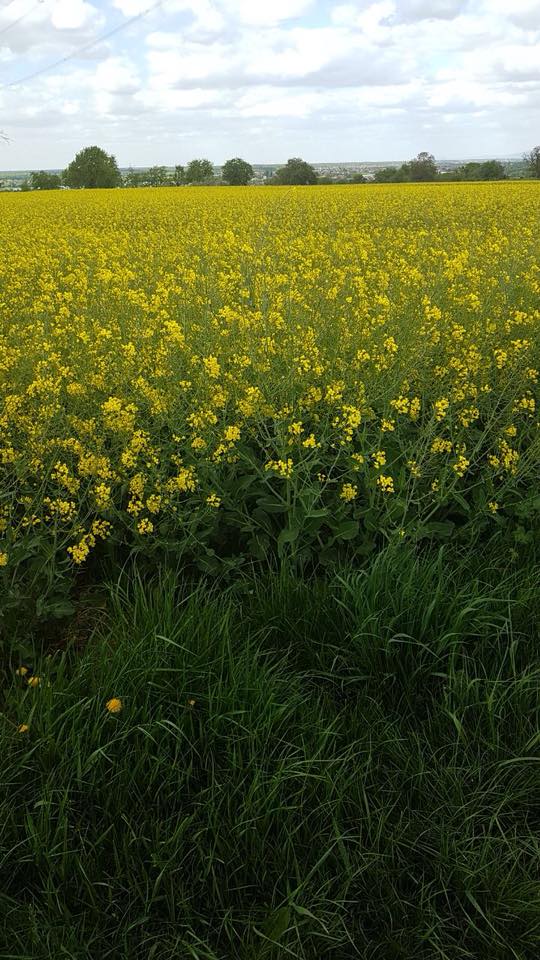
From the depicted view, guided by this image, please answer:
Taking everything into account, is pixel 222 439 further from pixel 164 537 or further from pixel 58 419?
pixel 58 419

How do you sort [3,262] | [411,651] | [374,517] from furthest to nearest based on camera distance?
[3,262], [374,517], [411,651]

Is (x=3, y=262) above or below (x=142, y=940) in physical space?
above

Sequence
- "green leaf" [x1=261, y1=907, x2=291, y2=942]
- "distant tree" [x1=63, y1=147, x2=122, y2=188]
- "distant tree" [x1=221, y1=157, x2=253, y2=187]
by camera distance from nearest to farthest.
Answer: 1. "green leaf" [x1=261, y1=907, x2=291, y2=942]
2. "distant tree" [x1=221, y1=157, x2=253, y2=187]
3. "distant tree" [x1=63, y1=147, x2=122, y2=188]

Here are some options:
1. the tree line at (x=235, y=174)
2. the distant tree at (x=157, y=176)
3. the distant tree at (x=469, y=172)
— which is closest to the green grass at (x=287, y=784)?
the tree line at (x=235, y=174)

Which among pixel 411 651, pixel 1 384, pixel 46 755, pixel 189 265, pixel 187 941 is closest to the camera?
pixel 187 941

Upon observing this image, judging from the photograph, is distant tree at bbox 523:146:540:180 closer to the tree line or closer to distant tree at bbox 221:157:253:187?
the tree line

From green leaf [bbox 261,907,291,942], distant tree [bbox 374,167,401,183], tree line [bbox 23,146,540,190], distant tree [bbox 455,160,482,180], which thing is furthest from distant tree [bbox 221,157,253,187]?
green leaf [bbox 261,907,291,942]

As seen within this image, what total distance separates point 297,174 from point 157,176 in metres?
13.3

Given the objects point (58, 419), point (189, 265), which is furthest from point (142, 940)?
point (189, 265)

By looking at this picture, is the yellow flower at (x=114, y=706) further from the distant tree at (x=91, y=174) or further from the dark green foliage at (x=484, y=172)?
the distant tree at (x=91, y=174)

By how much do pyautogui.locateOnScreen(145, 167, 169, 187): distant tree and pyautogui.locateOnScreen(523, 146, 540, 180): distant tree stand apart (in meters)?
27.2

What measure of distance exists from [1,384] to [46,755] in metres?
2.36

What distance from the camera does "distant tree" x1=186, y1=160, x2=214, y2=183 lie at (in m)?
48.6

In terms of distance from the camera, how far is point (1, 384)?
3682mm
